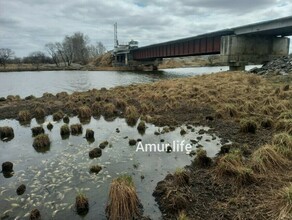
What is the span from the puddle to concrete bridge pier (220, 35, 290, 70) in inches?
1152

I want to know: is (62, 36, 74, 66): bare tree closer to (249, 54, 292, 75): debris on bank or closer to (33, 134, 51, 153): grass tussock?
(249, 54, 292, 75): debris on bank

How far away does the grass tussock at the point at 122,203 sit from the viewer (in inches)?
209

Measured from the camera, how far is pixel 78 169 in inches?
300

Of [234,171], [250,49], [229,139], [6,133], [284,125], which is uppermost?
[250,49]

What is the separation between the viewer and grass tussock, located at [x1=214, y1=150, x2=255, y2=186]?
20.1ft

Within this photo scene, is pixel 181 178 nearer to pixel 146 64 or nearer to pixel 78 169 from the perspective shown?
pixel 78 169

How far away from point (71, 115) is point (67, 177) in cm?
843

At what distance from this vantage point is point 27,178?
717 cm

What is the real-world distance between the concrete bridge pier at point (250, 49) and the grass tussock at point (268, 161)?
32075 mm

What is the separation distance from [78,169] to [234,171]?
14.0 feet

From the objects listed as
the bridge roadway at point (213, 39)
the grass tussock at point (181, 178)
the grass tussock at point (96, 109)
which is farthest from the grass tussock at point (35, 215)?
the bridge roadway at point (213, 39)

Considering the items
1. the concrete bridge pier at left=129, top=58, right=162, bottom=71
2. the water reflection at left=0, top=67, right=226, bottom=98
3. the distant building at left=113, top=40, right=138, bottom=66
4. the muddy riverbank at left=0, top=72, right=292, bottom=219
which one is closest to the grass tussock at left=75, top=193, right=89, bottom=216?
the muddy riverbank at left=0, top=72, right=292, bottom=219

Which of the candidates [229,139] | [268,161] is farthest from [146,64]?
[268,161]

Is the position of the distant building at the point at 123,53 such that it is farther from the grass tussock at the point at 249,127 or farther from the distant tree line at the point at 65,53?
the grass tussock at the point at 249,127
